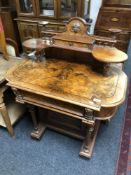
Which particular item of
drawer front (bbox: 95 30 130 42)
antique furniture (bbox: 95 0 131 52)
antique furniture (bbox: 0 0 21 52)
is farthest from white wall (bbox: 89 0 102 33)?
antique furniture (bbox: 0 0 21 52)

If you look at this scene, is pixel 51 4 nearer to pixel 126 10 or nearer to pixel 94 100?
pixel 126 10

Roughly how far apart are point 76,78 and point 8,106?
916 mm

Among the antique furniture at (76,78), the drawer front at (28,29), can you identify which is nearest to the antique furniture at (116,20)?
the drawer front at (28,29)

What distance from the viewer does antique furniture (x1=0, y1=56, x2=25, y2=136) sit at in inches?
53.9

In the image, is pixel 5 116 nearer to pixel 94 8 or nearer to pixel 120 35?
pixel 120 35

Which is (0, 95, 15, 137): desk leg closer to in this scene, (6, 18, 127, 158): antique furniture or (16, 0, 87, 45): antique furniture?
(6, 18, 127, 158): antique furniture

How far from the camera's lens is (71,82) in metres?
1.14

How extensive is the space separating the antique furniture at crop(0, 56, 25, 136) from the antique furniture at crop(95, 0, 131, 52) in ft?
4.69

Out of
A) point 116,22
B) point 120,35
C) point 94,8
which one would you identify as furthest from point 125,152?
point 94,8

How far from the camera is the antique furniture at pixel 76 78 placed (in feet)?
3.36

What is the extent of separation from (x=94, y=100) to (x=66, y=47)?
0.50 m

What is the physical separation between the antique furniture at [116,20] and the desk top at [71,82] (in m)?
1.23

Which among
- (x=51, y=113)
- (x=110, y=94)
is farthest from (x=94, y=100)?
(x=51, y=113)

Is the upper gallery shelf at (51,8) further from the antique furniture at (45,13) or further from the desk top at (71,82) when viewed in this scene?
the desk top at (71,82)
